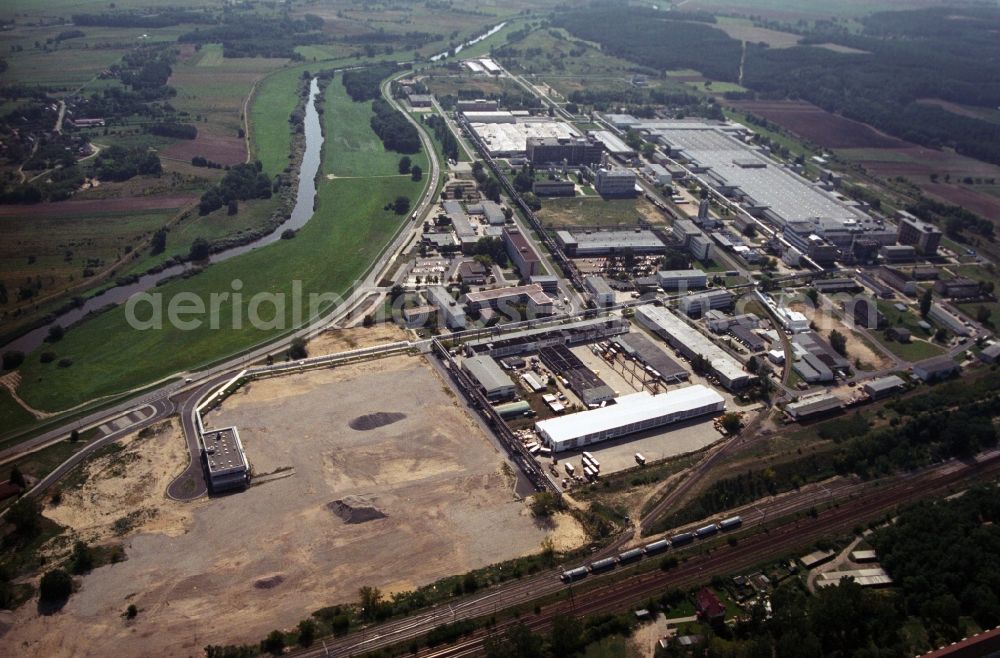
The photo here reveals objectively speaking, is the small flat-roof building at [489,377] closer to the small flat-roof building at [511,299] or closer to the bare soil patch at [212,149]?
the small flat-roof building at [511,299]

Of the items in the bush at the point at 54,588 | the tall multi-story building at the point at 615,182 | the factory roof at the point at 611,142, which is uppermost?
the factory roof at the point at 611,142

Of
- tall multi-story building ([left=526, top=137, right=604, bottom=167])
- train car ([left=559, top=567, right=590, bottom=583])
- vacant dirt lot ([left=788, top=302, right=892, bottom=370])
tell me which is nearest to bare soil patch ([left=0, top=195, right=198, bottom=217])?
tall multi-story building ([left=526, top=137, right=604, bottom=167])

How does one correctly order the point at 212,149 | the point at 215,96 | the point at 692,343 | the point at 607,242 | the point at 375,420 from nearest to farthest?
the point at 375,420, the point at 692,343, the point at 607,242, the point at 212,149, the point at 215,96

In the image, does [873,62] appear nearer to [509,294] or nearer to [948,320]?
[948,320]

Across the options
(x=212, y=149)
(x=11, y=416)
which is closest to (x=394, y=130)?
(x=212, y=149)

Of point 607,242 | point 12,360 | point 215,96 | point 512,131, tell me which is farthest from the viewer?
point 215,96

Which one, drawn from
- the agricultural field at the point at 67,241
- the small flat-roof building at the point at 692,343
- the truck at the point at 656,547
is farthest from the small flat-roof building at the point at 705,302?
the agricultural field at the point at 67,241
